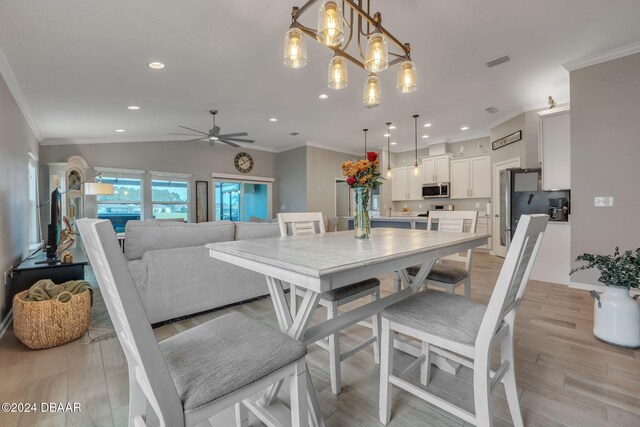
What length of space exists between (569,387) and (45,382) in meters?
3.13

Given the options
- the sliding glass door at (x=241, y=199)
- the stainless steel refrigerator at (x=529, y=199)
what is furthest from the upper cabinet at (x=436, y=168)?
the sliding glass door at (x=241, y=199)

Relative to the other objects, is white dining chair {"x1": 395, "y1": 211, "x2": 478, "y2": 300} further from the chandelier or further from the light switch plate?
the light switch plate

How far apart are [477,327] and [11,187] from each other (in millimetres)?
4225

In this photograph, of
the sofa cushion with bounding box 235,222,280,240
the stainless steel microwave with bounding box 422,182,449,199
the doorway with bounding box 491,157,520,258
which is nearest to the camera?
the sofa cushion with bounding box 235,222,280,240

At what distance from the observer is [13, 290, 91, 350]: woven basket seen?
6.66 feet

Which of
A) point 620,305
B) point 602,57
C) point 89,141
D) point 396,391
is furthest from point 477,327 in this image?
point 89,141

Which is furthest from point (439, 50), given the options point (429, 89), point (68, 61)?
point (68, 61)

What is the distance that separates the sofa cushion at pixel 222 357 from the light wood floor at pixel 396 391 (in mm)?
699

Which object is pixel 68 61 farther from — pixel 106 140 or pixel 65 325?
pixel 106 140

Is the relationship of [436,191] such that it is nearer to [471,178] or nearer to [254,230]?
[471,178]

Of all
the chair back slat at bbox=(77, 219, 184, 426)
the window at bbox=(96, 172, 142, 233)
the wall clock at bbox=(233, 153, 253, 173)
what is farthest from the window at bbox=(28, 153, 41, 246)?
the chair back slat at bbox=(77, 219, 184, 426)

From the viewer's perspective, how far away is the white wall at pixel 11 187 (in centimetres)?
254

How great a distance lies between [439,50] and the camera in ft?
9.85

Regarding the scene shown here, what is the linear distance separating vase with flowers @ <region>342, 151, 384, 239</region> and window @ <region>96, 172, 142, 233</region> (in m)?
5.96
